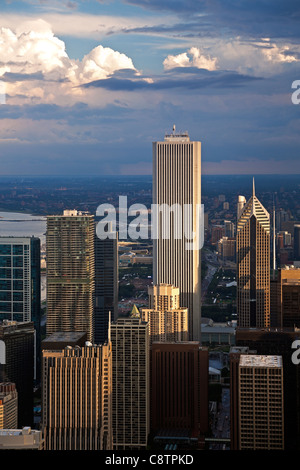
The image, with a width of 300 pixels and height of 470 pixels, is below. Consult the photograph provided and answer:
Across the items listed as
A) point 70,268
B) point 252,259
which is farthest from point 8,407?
point 252,259

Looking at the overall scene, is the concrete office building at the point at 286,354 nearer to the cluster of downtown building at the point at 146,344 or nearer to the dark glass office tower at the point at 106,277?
the cluster of downtown building at the point at 146,344

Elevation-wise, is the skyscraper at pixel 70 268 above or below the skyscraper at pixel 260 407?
above

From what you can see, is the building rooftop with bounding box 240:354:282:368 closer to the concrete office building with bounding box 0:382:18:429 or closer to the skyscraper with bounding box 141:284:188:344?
the concrete office building with bounding box 0:382:18:429

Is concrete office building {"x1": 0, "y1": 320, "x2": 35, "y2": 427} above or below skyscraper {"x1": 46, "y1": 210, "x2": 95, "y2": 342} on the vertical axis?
below

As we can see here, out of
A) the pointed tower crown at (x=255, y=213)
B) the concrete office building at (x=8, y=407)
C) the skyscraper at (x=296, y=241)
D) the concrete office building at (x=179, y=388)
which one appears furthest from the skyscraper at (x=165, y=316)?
the concrete office building at (x=8, y=407)

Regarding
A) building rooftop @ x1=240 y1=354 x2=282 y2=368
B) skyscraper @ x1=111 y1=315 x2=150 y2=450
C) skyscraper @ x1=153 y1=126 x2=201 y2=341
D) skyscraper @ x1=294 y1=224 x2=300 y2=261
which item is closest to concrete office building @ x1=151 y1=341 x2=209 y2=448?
skyscraper @ x1=111 y1=315 x2=150 y2=450
